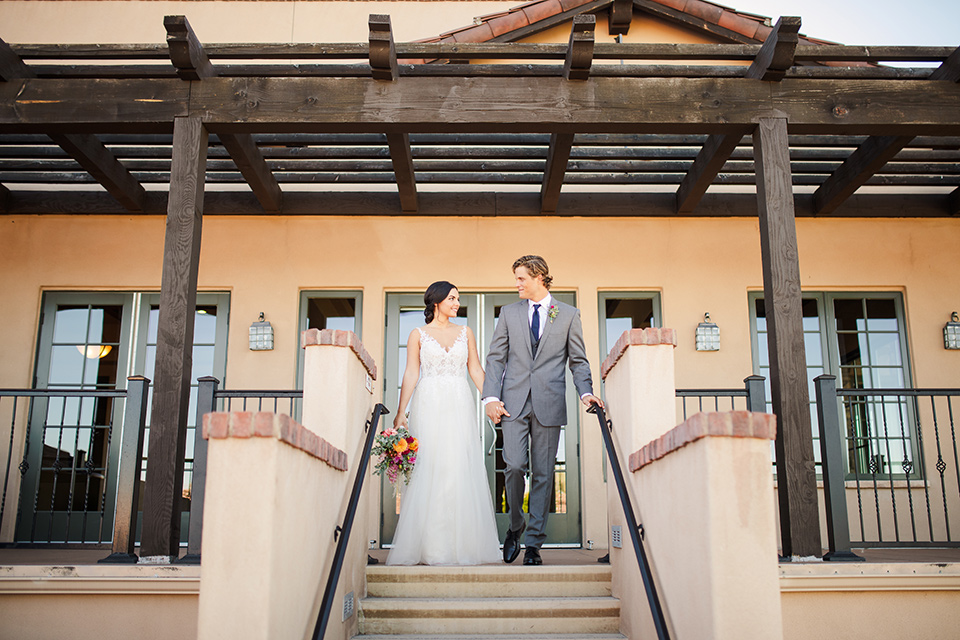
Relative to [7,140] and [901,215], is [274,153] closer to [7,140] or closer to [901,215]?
[7,140]

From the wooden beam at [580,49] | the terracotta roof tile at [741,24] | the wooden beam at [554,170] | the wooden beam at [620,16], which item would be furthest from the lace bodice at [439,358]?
the terracotta roof tile at [741,24]

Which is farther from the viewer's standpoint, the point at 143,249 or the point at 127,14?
the point at 127,14

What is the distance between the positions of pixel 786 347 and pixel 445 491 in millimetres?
2447

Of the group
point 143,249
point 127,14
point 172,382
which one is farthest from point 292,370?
point 127,14

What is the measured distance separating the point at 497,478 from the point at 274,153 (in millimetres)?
3611

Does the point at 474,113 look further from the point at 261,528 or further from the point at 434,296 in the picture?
the point at 261,528

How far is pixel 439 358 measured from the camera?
594 centimetres

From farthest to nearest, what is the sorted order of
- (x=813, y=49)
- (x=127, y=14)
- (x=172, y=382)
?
(x=127, y=14) → (x=813, y=49) → (x=172, y=382)

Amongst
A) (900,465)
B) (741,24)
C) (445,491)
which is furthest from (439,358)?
(900,465)

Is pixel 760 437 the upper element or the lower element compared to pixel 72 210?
lower

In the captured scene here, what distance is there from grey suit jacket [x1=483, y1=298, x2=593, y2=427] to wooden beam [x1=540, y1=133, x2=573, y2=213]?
5.44 ft

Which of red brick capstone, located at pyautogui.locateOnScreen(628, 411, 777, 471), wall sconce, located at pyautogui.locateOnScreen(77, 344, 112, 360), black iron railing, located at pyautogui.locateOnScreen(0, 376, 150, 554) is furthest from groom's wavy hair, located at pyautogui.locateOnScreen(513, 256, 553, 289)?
wall sconce, located at pyautogui.locateOnScreen(77, 344, 112, 360)

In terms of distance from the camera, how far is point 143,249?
318 inches

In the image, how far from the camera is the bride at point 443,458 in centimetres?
528
